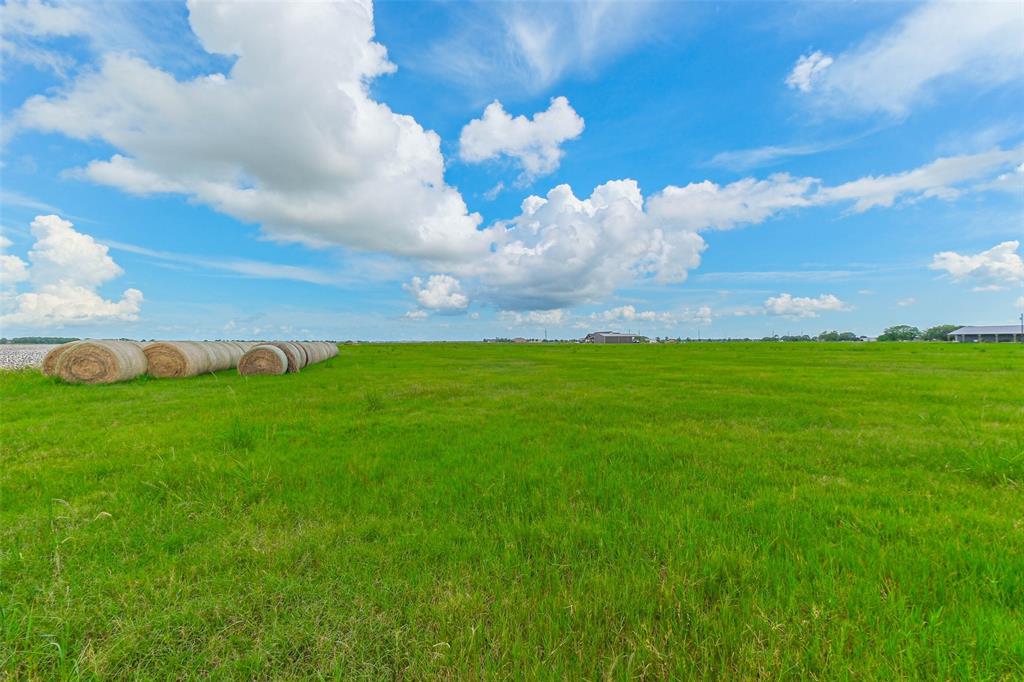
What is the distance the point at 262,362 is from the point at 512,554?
1925 cm

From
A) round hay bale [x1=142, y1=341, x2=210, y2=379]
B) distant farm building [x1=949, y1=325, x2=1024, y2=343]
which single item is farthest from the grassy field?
distant farm building [x1=949, y1=325, x2=1024, y2=343]

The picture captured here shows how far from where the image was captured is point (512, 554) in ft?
11.2

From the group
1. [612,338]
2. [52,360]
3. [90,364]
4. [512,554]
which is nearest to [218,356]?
[90,364]

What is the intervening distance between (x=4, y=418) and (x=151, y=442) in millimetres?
5880

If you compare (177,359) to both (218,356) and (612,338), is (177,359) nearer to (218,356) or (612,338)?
(218,356)

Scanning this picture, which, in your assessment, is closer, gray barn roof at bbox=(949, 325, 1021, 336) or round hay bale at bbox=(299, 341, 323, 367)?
round hay bale at bbox=(299, 341, 323, 367)

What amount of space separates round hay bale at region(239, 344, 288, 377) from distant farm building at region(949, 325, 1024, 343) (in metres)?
162

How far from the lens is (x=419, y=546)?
359cm

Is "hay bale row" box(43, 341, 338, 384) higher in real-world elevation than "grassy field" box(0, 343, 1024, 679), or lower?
higher

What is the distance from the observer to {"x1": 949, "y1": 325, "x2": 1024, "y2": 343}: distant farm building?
10526 centimetres

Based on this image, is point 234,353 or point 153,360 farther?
point 234,353

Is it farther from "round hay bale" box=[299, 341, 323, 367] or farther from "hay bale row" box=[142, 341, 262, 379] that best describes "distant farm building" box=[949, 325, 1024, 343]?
"hay bale row" box=[142, 341, 262, 379]

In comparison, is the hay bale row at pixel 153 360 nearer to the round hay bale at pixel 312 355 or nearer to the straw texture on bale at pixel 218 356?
the straw texture on bale at pixel 218 356

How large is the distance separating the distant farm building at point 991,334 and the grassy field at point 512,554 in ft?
516
